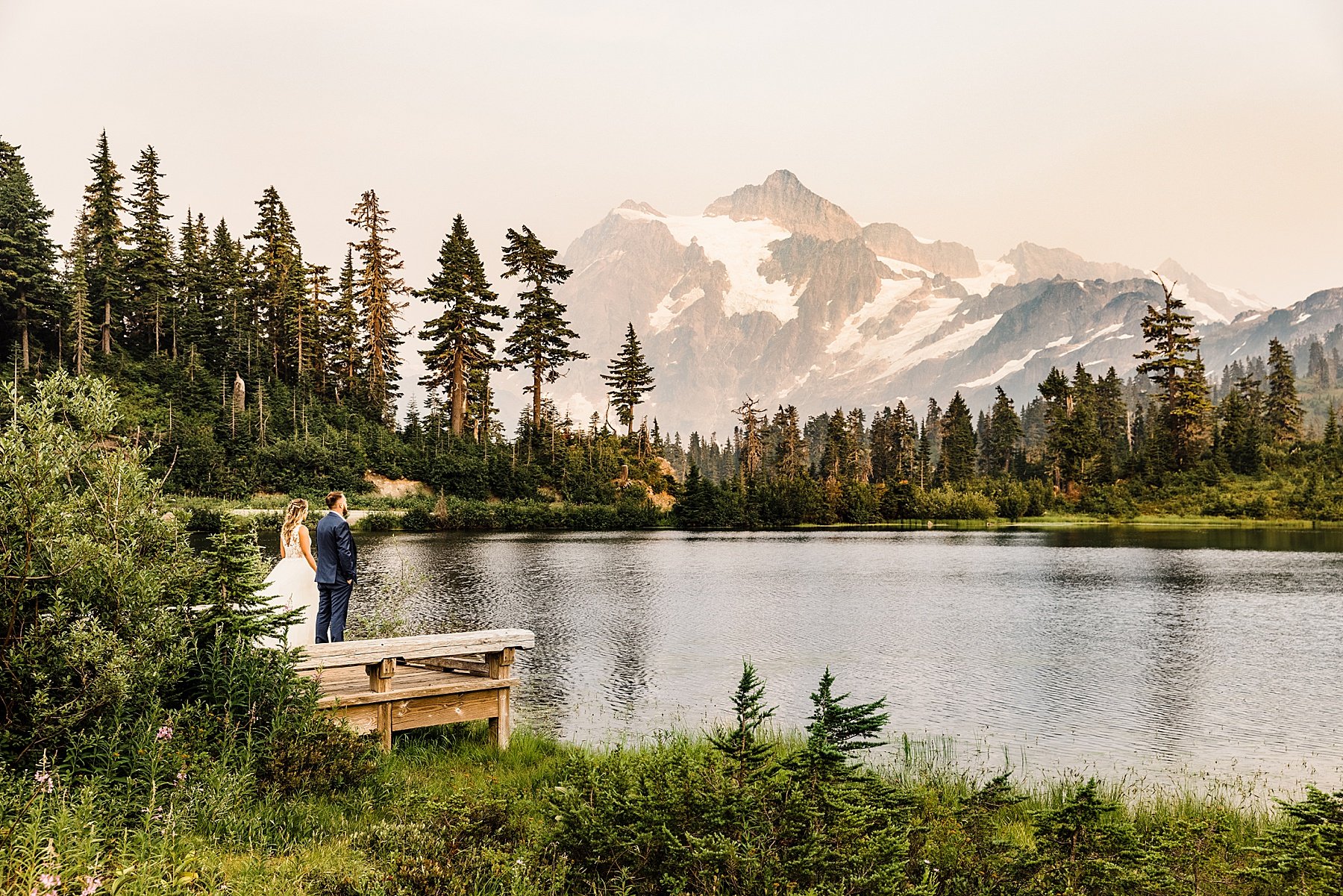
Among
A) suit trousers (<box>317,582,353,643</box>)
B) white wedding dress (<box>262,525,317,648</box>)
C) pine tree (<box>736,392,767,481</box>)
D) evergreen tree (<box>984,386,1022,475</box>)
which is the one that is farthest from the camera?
evergreen tree (<box>984,386,1022,475</box>)

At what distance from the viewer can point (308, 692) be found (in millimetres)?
7254

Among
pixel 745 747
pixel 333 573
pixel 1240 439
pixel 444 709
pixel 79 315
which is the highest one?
pixel 79 315

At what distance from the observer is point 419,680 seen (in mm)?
9742

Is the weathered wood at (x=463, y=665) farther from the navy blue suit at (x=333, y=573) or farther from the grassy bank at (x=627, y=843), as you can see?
the grassy bank at (x=627, y=843)

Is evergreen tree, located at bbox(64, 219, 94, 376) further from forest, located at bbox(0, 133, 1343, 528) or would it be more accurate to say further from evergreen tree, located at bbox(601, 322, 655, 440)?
evergreen tree, located at bbox(601, 322, 655, 440)

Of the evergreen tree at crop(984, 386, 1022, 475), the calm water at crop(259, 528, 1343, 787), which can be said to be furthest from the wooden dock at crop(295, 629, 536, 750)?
the evergreen tree at crop(984, 386, 1022, 475)

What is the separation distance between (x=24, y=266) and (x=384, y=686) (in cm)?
6498

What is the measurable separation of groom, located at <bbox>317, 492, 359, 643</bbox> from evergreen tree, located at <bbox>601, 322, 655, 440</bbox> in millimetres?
74898

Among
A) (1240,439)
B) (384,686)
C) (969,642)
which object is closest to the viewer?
(384,686)

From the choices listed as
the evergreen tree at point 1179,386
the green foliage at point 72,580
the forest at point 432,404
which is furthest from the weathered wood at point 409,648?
the evergreen tree at point 1179,386

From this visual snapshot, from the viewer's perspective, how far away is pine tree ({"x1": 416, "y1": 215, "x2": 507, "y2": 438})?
73.9m

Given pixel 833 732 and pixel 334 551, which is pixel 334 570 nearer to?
pixel 334 551

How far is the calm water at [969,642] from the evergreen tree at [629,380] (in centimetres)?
4637

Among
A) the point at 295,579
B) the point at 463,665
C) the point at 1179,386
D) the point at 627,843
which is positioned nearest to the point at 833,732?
the point at 627,843
